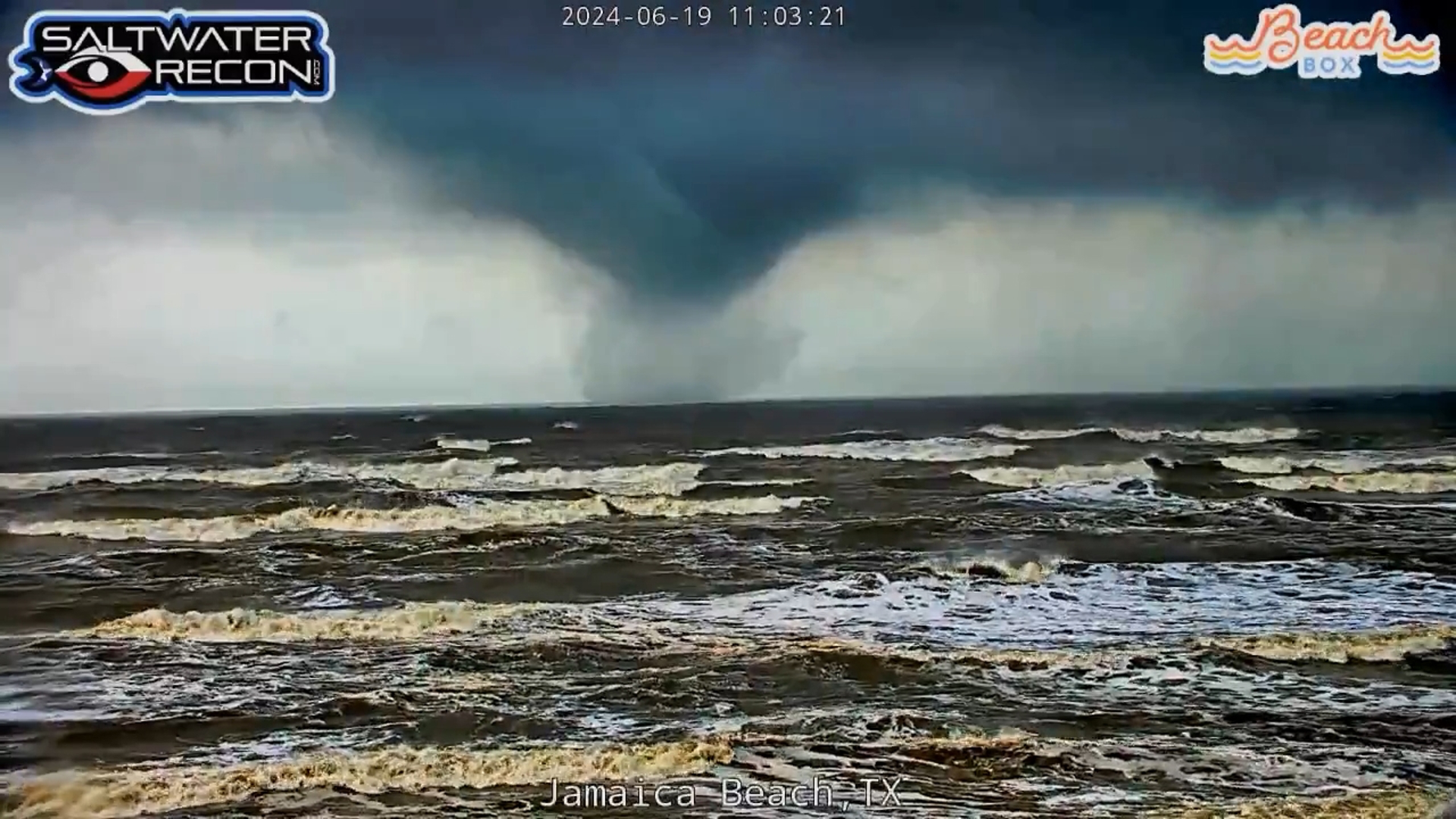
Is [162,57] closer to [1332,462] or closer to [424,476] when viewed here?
[424,476]

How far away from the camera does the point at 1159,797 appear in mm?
1653

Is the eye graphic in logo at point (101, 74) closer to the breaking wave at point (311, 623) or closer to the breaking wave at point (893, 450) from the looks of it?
the breaking wave at point (311, 623)

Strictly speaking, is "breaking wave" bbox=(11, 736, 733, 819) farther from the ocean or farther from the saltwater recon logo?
the saltwater recon logo

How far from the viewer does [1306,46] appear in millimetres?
1723

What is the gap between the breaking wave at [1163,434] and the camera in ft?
5.67

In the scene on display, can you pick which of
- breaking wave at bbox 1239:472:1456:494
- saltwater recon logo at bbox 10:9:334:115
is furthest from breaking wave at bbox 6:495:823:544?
breaking wave at bbox 1239:472:1456:494

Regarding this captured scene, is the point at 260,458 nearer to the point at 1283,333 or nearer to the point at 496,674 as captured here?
the point at 496,674

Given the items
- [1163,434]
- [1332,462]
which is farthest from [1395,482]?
[1163,434]

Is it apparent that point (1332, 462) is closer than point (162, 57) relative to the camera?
No

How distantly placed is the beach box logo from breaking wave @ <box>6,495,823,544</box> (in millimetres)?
982

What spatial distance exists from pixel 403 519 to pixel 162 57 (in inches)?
31.8

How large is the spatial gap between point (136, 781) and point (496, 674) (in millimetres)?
562

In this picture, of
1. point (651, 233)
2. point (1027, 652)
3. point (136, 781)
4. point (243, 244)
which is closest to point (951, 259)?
point (651, 233)

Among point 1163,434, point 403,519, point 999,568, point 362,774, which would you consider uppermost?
point 1163,434
